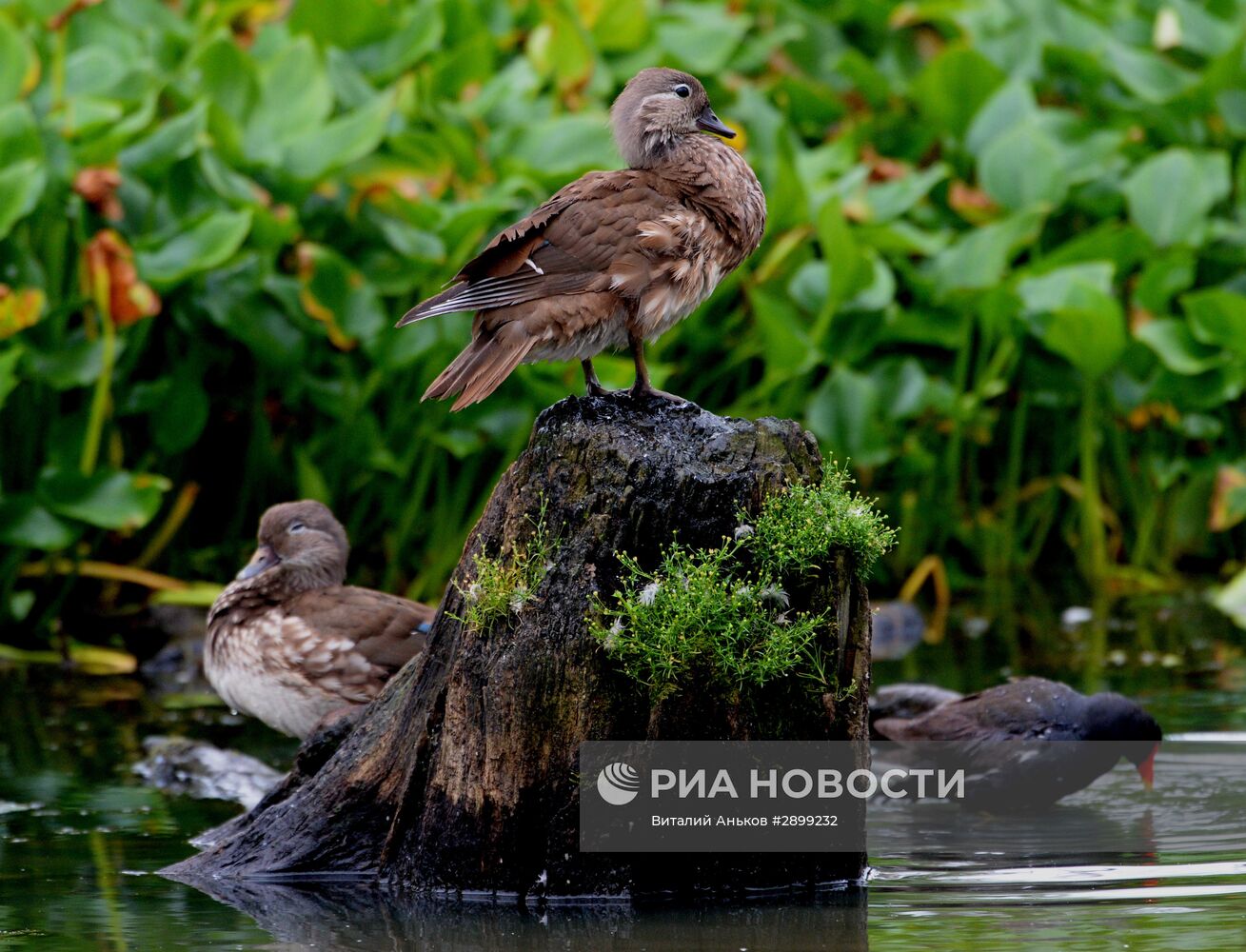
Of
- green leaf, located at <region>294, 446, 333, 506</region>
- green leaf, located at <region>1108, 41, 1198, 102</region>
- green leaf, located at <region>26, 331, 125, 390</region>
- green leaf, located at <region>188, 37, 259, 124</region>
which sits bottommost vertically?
green leaf, located at <region>294, 446, 333, 506</region>

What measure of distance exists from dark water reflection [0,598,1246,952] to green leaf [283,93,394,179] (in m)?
3.15

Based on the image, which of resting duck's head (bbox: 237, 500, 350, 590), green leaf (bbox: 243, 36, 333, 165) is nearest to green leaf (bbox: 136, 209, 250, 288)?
green leaf (bbox: 243, 36, 333, 165)

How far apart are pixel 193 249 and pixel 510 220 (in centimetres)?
191

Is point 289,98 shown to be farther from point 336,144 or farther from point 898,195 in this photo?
point 898,195

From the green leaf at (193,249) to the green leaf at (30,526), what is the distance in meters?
1.18

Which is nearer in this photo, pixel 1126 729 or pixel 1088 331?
pixel 1126 729

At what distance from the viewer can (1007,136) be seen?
10.1 m

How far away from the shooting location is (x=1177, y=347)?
9.84 m

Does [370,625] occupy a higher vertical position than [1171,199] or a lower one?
lower

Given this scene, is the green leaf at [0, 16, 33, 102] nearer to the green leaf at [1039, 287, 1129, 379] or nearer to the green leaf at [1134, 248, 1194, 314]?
the green leaf at [1039, 287, 1129, 379]

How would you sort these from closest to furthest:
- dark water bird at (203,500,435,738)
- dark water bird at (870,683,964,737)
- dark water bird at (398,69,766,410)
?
dark water bird at (398,69,766,410)
dark water bird at (203,500,435,738)
dark water bird at (870,683,964,737)

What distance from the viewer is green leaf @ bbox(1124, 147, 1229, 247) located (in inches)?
396

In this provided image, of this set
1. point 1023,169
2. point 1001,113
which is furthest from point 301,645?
point 1001,113

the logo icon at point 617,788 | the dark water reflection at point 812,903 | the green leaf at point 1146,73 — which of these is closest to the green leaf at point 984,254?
the green leaf at point 1146,73
